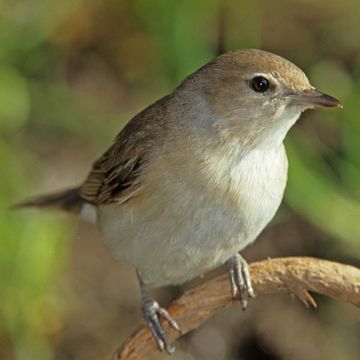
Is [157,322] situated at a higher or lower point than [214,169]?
lower

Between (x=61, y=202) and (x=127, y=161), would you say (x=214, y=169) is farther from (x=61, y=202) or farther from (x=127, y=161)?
(x=61, y=202)

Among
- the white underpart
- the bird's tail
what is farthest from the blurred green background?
the white underpart

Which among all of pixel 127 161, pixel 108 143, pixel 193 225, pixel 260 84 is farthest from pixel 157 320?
pixel 108 143

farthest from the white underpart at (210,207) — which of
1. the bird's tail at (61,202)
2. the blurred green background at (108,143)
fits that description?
the blurred green background at (108,143)

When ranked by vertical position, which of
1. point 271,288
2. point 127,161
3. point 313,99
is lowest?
point 271,288

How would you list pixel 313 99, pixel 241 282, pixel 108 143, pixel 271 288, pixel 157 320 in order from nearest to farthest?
pixel 271 288 < pixel 313 99 < pixel 241 282 < pixel 157 320 < pixel 108 143

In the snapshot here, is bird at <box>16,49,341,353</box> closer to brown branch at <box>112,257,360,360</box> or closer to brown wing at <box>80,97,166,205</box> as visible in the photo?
brown wing at <box>80,97,166,205</box>

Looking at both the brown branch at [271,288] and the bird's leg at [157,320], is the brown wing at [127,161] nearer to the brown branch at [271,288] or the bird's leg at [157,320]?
the bird's leg at [157,320]
